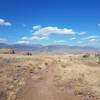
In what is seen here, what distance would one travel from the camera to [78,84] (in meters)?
22.0

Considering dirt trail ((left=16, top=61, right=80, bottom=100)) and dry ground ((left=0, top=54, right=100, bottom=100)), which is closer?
dirt trail ((left=16, top=61, right=80, bottom=100))

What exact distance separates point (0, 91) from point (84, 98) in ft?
25.2

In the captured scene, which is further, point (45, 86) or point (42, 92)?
point (45, 86)

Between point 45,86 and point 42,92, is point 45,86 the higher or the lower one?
the higher one

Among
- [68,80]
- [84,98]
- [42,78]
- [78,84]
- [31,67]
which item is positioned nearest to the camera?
[84,98]

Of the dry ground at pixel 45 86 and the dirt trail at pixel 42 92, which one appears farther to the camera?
the dry ground at pixel 45 86

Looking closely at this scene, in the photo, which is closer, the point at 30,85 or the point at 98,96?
the point at 98,96

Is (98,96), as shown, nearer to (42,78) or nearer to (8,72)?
(42,78)

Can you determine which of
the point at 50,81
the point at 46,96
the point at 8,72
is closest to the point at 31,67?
the point at 8,72

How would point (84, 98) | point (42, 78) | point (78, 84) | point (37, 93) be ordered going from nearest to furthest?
1. point (84, 98)
2. point (37, 93)
3. point (78, 84)
4. point (42, 78)

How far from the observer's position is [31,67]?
32062mm

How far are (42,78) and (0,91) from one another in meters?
7.43

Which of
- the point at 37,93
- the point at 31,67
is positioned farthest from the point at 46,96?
the point at 31,67

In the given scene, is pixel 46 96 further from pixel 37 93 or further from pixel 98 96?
pixel 98 96
